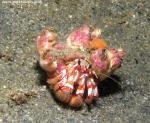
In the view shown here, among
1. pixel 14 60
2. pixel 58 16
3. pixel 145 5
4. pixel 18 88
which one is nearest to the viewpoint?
pixel 18 88

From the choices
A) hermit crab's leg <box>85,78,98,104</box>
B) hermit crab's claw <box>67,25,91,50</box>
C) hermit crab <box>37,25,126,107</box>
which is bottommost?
hermit crab's leg <box>85,78,98,104</box>

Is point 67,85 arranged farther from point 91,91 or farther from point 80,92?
point 91,91

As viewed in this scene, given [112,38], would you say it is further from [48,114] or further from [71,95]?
[48,114]

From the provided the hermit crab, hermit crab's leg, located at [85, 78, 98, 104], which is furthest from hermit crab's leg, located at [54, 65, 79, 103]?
hermit crab's leg, located at [85, 78, 98, 104]

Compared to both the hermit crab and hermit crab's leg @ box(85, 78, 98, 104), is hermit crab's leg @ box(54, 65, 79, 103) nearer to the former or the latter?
the hermit crab

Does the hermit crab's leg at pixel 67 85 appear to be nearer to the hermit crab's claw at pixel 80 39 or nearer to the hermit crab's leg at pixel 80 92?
the hermit crab's leg at pixel 80 92

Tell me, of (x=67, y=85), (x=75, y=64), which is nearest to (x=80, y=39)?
(x=75, y=64)

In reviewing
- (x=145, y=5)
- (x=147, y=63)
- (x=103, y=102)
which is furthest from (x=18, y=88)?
(x=145, y=5)
